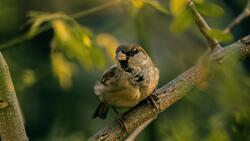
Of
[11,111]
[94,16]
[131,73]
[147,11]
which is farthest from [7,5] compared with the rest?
[94,16]

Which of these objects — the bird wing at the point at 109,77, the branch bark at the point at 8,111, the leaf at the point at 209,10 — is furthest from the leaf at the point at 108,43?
the leaf at the point at 209,10

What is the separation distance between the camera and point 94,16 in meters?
5.43

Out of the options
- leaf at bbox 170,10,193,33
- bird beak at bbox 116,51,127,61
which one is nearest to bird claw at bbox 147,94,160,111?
bird beak at bbox 116,51,127,61

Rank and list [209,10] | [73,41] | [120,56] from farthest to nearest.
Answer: [120,56]
[73,41]
[209,10]

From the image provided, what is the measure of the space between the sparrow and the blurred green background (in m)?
0.08

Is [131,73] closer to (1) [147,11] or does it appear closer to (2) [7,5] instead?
(1) [147,11]

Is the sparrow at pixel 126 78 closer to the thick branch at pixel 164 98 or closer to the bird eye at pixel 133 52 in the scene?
the bird eye at pixel 133 52

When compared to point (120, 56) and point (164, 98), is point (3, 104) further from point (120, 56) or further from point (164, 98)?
point (120, 56)

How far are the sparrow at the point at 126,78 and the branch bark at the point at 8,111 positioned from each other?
701 mm

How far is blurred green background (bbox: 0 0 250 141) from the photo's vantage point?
6.54 feet

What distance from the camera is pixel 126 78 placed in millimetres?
2941

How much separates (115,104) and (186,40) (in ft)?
3.63

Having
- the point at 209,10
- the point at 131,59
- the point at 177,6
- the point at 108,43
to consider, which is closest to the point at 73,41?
the point at 131,59

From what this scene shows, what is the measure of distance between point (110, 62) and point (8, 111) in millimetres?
1649
